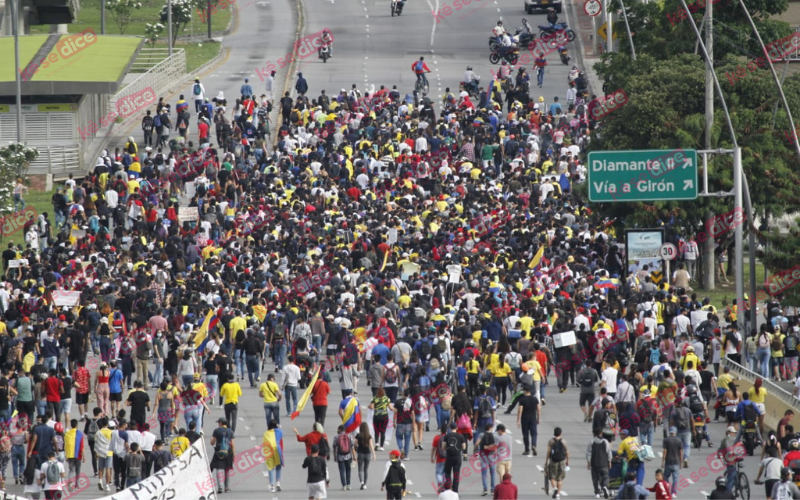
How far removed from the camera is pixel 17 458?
80.2 ft

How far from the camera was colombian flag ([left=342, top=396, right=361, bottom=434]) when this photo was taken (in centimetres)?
2402

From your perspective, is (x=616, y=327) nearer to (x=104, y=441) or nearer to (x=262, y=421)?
(x=262, y=421)

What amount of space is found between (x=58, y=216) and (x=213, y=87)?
816 inches

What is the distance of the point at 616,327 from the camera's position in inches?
1149

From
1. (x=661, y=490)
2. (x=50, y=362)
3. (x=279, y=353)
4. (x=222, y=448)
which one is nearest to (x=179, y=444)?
(x=222, y=448)

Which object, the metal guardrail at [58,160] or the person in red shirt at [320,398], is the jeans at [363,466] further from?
the metal guardrail at [58,160]

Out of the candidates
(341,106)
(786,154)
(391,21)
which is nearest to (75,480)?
(786,154)

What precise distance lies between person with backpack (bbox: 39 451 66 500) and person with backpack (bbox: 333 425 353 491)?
4142mm

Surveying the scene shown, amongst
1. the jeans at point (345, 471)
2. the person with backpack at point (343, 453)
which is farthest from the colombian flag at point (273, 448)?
the jeans at point (345, 471)

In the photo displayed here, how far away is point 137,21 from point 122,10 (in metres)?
5.13

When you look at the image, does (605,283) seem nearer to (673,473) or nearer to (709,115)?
(709,115)

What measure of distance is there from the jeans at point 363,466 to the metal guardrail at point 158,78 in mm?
35082

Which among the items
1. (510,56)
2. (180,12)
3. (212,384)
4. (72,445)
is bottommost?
(72,445)

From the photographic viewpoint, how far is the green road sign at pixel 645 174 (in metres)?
33.5
